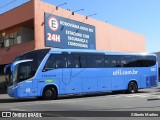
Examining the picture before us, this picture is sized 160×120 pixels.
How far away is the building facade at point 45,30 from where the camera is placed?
109 feet

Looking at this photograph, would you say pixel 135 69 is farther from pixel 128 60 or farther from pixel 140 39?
pixel 140 39

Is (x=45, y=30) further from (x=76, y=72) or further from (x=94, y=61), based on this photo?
(x=76, y=72)

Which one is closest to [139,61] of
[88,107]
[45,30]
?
[45,30]

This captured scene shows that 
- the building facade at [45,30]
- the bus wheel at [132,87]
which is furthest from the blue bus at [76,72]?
the building facade at [45,30]

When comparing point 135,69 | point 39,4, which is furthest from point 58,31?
point 135,69

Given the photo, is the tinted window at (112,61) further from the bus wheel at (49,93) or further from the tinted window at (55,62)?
the bus wheel at (49,93)

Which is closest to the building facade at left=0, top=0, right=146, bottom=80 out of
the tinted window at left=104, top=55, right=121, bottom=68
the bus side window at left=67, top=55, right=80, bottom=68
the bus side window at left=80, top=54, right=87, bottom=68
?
the tinted window at left=104, top=55, right=121, bottom=68

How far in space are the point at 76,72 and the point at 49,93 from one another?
2.46m

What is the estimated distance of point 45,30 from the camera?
33344 millimetres

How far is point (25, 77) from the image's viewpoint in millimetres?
21047

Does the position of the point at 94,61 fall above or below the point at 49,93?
above

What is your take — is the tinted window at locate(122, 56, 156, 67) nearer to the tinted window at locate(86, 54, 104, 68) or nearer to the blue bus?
the blue bus

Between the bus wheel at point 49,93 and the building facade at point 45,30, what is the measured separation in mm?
11336

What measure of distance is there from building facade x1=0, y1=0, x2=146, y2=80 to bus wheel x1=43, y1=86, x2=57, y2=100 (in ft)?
37.2
